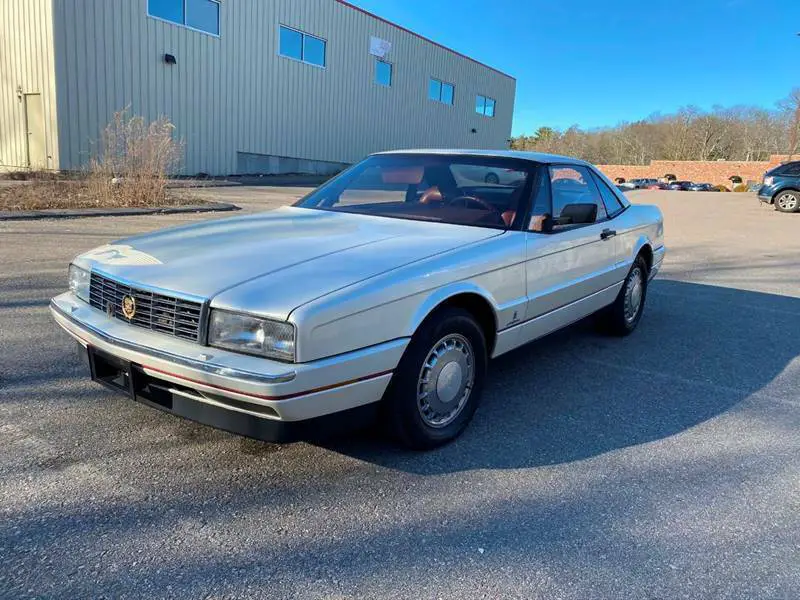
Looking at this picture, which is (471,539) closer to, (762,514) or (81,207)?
(762,514)

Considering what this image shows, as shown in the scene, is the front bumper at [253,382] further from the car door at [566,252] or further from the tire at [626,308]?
the tire at [626,308]

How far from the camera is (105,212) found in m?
10.5

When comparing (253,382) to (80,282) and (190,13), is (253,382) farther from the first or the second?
(190,13)

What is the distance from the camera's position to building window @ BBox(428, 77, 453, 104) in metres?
32.4

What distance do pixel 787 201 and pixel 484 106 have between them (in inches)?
831

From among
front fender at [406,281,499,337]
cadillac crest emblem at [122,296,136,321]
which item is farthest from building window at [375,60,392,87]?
cadillac crest emblem at [122,296,136,321]

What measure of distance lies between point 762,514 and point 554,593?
3.88 feet

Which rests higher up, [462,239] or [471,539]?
[462,239]

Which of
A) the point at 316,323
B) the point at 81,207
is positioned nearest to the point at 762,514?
the point at 316,323

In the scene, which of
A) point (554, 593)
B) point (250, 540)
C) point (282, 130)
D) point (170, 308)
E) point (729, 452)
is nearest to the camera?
point (554, 593)

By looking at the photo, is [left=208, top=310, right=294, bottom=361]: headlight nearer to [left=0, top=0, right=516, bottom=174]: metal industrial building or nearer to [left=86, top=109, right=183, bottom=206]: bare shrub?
[left=86, top=109, right=183, bottom=206]: bare shrub

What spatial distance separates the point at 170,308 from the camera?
8.58 feet

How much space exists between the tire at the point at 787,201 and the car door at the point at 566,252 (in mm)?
18087

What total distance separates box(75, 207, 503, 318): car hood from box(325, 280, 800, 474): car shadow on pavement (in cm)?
94
